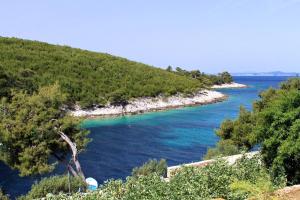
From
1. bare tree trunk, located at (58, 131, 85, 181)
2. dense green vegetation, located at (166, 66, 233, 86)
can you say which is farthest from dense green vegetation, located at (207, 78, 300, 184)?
dense green vegetation, located at (166, 66, 233, 86)

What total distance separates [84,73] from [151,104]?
67.2 ft

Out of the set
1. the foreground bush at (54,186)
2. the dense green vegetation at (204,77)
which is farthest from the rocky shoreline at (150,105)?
the foreground bush at (54,186)

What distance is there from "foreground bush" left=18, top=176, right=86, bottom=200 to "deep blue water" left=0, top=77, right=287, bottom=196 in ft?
26.4

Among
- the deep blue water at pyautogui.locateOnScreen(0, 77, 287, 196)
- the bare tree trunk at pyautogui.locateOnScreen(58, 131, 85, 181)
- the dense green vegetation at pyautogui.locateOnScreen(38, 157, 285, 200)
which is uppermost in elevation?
the dense green vegetation at pyautogui.locateOnScreen(38, 157, 285, 200)

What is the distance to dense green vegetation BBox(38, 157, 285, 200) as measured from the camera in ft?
43.9

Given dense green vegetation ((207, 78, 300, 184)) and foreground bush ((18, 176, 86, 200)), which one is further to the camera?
foreground bush ((18, 176, 86, 200))

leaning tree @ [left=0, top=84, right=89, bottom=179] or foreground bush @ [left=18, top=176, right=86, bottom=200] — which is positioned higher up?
leaning tree @ [left=0, top=84, right=89, bottom=179]

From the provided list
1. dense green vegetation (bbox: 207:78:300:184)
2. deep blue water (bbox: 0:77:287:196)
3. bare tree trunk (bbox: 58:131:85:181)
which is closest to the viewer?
dense green vegetation (bbox: 207:78:300:184)

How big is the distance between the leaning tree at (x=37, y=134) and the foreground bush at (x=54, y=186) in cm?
148

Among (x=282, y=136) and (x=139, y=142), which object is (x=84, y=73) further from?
(x=282, y=136)

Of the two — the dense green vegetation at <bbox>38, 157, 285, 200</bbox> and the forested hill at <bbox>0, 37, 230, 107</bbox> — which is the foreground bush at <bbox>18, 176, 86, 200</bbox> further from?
the forested hill at <bbox>0, 37, 230, 107</bbox>

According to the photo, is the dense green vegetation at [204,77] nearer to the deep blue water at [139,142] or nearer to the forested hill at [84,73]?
the forested hill at [84,73]

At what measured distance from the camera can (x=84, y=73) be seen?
4220 inches

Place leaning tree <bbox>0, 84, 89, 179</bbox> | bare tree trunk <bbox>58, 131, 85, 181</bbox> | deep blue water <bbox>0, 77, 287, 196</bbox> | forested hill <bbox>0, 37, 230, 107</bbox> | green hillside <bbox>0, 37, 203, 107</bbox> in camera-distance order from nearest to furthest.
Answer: bare tree trunk <bbox>58, 131, 85, 181</bbox>
leaning tree <bbox>0, 84, 89, 179</bbox>
deep blue water <bbox>0, 77, 287, 196</bbox>
forested hill <bbox>0, 37, 230, 107</bbox>
green hillside <bbox>0, 37, 203, 107</bbox>
